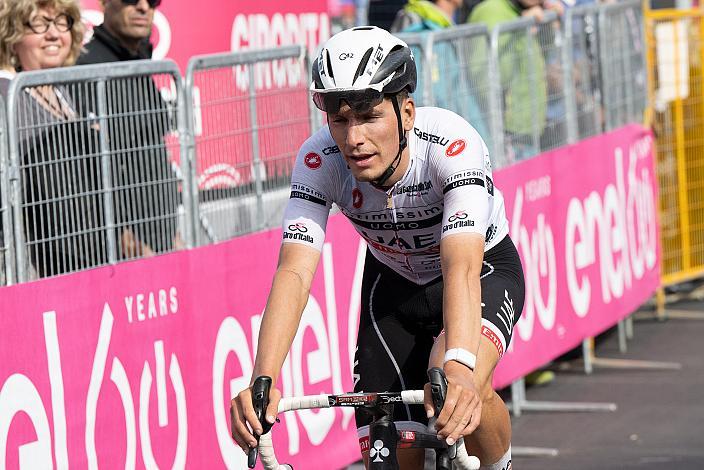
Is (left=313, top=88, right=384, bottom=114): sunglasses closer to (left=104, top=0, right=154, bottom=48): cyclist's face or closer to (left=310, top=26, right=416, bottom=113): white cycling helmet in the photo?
(left=310, top=26, right=416, bottom=113): white cycling helmet

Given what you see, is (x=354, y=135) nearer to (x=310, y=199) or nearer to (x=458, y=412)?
(x=310, y=199)

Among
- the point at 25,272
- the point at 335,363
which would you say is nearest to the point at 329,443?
the point at 335,363

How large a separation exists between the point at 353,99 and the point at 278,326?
74 centimetres

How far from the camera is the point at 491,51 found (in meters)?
9.51

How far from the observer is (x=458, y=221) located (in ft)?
15.1

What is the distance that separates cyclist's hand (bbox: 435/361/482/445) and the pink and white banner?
6.87 ft

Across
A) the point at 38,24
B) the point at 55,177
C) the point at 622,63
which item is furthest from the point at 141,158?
the point at 622,63

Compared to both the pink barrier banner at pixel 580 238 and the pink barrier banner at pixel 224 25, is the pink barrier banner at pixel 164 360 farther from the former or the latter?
the pink barrier banner at pixel 224 25

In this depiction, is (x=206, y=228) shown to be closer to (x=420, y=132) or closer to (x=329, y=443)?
(x=329, y=443)

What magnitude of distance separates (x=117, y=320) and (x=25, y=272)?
0.50m

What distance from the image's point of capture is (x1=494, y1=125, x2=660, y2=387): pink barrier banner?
31.1 ft

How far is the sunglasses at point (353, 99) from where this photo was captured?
4391 mm

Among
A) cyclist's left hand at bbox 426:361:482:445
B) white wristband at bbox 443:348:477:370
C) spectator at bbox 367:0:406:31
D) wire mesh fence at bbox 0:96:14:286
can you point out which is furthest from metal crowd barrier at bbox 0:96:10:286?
spectator at bbox 367:0:406:31

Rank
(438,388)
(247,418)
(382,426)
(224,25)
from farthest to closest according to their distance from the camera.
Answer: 1. (224,25)
2. (382,426)
3. (247,418)
4. (438,388)
